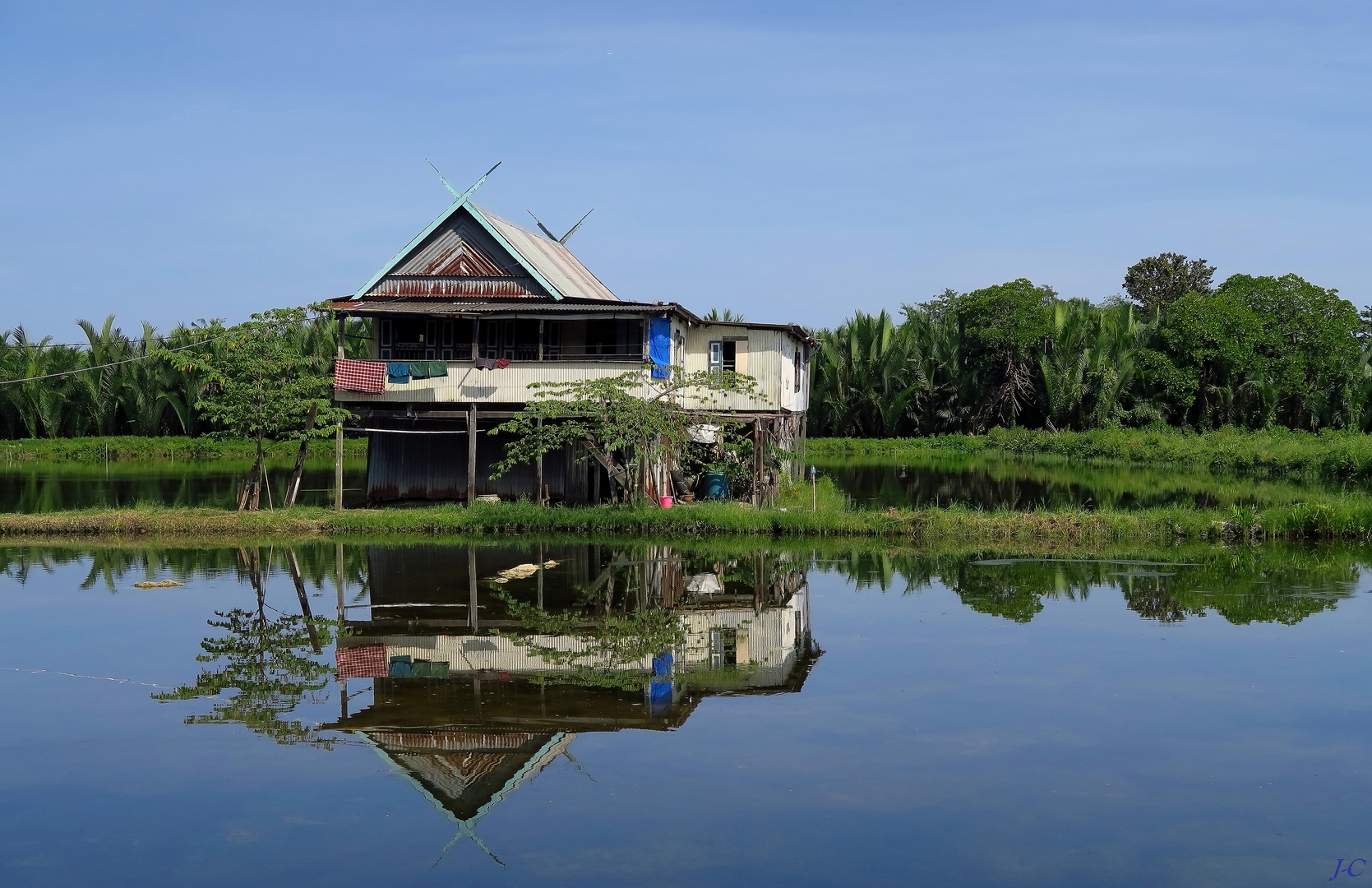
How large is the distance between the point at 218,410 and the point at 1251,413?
4009cm

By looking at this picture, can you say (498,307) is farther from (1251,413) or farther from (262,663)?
(1251,413)

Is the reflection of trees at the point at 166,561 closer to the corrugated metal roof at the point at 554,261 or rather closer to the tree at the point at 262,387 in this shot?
the tree at the point at 262,387

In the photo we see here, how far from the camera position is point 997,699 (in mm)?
12484

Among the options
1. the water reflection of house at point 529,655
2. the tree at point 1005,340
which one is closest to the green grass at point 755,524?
the water reflection of house at point 529,655

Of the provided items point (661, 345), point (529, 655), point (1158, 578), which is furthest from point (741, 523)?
point (529, 655)

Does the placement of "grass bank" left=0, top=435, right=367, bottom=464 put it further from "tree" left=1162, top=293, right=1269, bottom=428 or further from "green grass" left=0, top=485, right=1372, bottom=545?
"tree" left=1162, top=293, right=1269, bottom=428

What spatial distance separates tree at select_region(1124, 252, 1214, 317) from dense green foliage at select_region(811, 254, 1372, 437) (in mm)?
9647

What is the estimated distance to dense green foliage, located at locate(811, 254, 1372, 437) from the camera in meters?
48.0

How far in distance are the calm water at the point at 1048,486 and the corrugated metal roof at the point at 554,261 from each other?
25.5 ft

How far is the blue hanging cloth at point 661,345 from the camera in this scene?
25.7 metres

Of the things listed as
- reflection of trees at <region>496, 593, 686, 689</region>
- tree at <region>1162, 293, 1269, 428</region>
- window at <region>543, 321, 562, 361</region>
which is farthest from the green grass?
tree at <region>1162, 293, 1269, 428</region>

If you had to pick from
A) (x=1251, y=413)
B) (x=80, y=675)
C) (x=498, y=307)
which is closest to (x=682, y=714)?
(x=80, y=675)

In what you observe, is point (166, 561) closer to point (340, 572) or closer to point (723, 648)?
point (340, 572)

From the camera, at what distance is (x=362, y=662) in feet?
45.6
